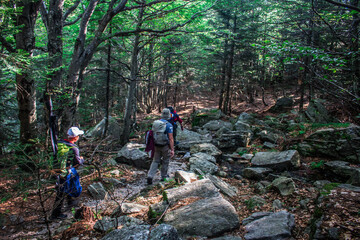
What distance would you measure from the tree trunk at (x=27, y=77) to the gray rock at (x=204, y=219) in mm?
5043

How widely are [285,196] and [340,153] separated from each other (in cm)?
359

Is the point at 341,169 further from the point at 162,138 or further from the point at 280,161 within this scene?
the point at 162,138

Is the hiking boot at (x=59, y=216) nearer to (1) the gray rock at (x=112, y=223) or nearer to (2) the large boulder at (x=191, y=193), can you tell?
(1) the gray rock at (x=112, y=223)

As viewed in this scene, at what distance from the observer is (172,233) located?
2.43 meters

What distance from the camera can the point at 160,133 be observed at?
5965mm

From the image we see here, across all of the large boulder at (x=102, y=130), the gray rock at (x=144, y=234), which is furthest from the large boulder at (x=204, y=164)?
the large boulder at (x=102, y=130)

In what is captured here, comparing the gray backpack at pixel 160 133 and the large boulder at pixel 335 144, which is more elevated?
the gray backpack at pixel 160 133

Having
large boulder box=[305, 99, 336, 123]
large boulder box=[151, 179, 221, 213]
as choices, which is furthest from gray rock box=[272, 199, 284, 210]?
large boulder box=[305, 99, 336, 123]

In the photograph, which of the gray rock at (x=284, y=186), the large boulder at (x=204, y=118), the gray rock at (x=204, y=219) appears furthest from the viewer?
the large boulder at (x=204, y=118)

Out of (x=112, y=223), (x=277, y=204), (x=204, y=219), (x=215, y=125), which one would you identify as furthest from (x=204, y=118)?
(x=112, y=223)

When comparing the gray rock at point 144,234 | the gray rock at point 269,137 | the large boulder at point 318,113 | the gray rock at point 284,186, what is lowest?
the gray rock at point 284,186

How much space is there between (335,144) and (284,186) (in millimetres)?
3515

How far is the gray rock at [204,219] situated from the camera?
3326mm

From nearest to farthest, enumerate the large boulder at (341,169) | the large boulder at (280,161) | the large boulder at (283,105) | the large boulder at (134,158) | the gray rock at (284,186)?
the gray rock at (284,186)
the large boulder at (341,169)
the large boulder at (280,161)
the large boulder at (134,158)
the large boulder at (283,105)
